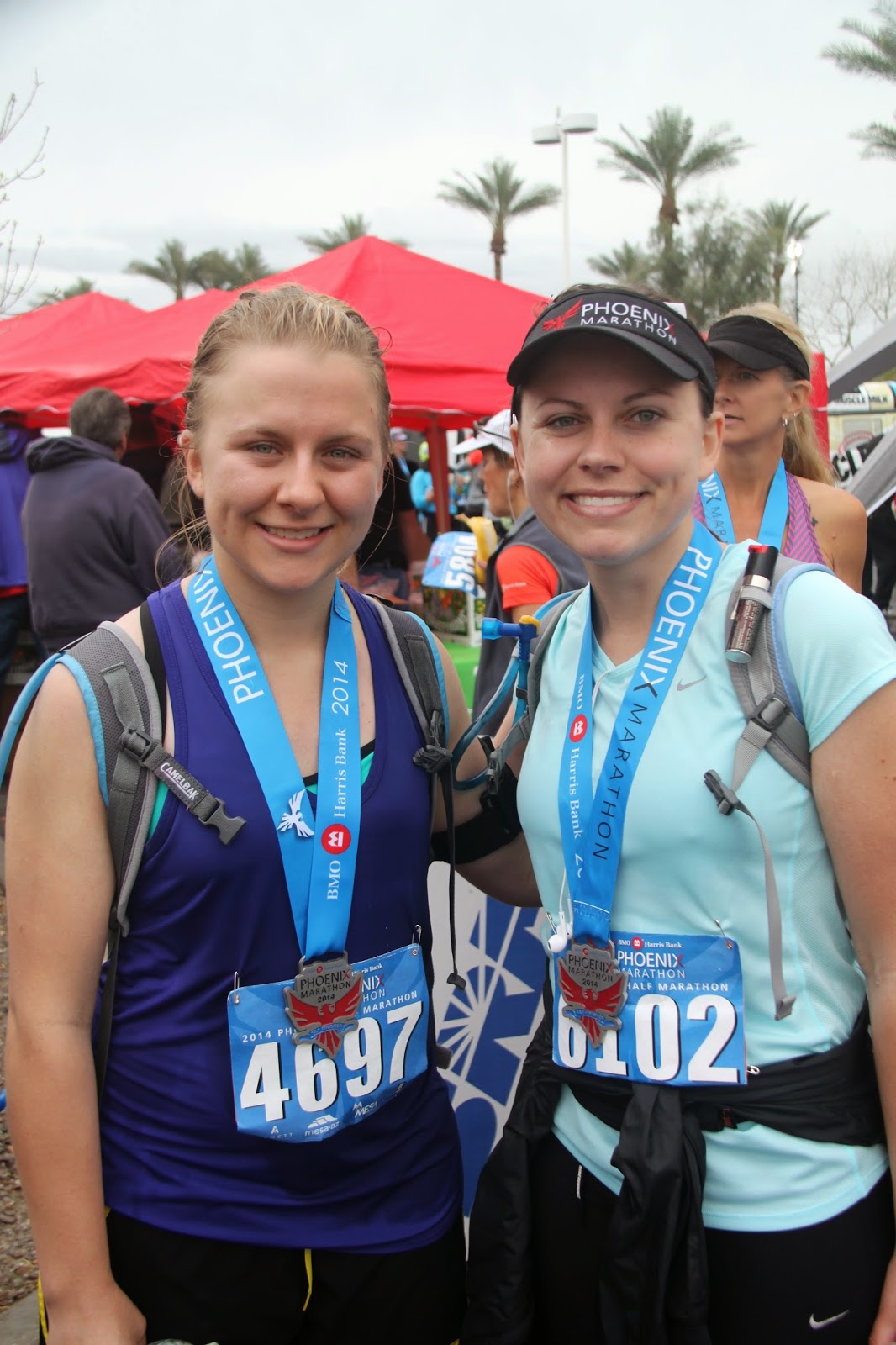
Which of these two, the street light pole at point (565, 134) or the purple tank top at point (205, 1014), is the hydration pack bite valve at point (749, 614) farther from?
the street light pole at point (565, 134)

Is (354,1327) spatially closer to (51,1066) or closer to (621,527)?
(51,1066)

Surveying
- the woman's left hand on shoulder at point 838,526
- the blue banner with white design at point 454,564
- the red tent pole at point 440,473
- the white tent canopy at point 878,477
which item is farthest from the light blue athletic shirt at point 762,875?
the red tent pole at point 440,473

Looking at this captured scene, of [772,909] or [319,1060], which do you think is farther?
[319,1060]

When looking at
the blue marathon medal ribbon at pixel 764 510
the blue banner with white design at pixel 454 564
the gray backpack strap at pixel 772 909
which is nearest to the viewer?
the gray backpack strap at pixel 772 909

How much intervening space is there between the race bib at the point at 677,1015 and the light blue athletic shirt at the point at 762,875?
2cm

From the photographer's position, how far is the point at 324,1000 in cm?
141

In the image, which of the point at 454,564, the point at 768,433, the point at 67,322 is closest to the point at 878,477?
the point at 454,564

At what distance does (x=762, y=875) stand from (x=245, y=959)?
2.27ft

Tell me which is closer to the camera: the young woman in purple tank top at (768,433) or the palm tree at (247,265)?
the young woman in purple tank top at (768,433)

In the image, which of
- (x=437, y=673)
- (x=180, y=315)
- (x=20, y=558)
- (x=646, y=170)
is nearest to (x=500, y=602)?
(x=437, y=673)

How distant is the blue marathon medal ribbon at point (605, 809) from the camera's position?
4.56 ft

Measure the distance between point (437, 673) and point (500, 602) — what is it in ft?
5.49

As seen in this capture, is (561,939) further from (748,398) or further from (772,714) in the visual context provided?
(748,398)

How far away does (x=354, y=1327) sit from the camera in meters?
1.50
